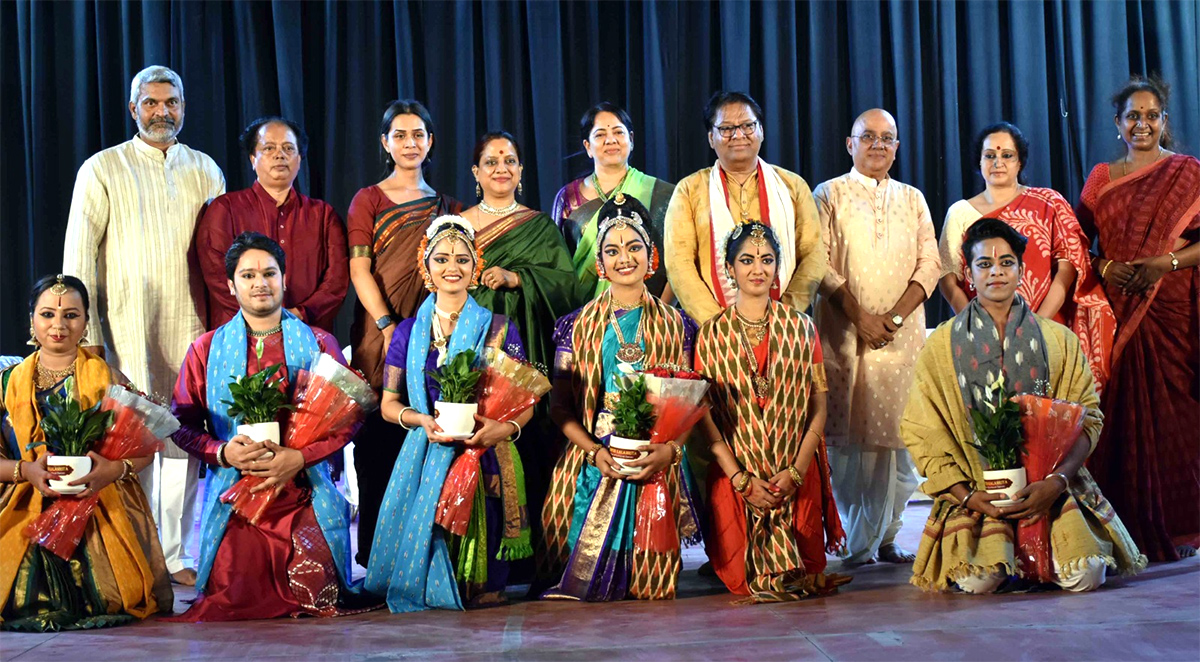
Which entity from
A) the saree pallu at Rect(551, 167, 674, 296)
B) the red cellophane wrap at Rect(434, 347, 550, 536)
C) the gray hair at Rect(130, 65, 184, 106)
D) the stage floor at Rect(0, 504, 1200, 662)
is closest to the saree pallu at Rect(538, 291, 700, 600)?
the stage floor at Rect(0, 504, 1200, 662)

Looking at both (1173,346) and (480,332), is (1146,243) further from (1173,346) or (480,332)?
(480,332)

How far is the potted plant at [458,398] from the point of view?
12.1 feet

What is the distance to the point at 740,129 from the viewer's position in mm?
4418

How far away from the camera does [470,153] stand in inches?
240

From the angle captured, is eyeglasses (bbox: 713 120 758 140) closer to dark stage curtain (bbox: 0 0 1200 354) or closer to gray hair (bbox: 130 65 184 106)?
dark stage curtain (bbox: 0 0 1200 354)

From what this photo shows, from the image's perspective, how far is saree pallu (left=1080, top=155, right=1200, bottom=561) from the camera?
4461 mm

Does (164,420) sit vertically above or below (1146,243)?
below

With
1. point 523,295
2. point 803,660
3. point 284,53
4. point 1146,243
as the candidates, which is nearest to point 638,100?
point 284,53

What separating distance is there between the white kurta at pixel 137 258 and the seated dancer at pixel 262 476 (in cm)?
60

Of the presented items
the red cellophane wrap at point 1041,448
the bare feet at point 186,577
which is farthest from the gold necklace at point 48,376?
the red cellophane wrap at point 1041,448

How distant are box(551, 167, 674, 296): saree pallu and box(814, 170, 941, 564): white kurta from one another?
0.63m

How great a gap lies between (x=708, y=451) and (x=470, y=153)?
259cm

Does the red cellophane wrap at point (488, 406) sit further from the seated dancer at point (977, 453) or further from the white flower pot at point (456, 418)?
the seated dancer at point (977, 453)

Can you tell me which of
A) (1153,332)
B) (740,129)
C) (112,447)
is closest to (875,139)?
(740,129)
